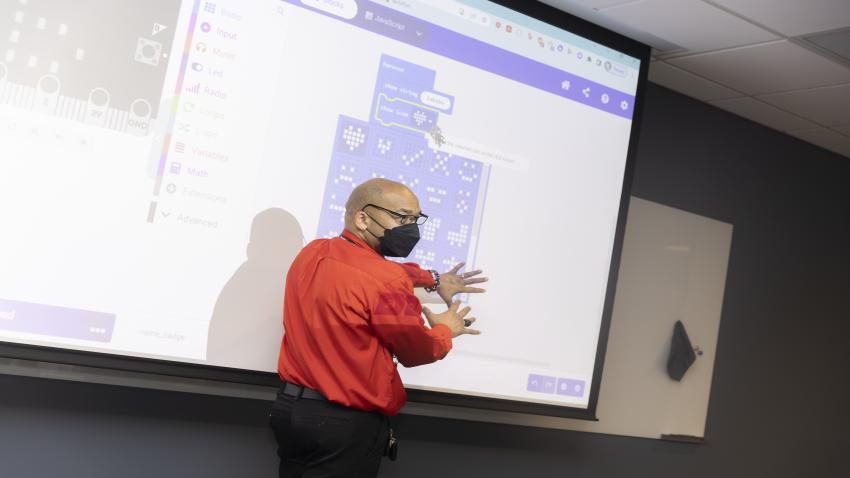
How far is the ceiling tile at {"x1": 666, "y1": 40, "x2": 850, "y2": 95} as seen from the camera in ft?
10.2

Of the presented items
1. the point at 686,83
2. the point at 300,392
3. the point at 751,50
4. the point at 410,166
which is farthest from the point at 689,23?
the point at 300,392

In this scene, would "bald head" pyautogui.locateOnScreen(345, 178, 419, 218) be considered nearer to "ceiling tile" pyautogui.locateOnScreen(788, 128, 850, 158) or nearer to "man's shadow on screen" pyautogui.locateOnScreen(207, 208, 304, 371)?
"man's shadow on screen" pyautogui.locateOnScreen(207, 208, 304, 371)

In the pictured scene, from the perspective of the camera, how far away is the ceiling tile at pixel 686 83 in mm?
3469

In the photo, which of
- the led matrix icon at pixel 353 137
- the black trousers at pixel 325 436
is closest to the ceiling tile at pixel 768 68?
the led matrix icon at pixel 353 137

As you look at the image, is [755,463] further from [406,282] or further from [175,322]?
[175,322]

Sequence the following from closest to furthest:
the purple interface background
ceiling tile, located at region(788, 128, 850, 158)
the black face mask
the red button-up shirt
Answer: the red button-up shirt < the black face mask < the purple interface background < ceiling tile, located at region(788, 128, 850, 158)

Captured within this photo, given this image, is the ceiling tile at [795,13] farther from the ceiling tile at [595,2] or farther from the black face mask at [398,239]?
the black face mask at [398,239]

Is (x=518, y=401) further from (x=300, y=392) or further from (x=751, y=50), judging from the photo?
(x=751, y=50)

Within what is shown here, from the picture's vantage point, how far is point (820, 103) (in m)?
3.62

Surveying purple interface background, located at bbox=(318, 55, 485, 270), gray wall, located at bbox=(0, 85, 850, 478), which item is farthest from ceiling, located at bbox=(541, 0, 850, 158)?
purple interface background, located at bbox=(318, 55, 485, 270)

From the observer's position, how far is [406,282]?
6.68 ft

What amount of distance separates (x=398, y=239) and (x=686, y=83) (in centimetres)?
208

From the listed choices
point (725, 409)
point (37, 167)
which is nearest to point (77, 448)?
point (37, 167)

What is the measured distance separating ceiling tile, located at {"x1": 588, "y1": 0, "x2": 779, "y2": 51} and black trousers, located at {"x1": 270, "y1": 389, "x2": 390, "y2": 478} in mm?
1774
